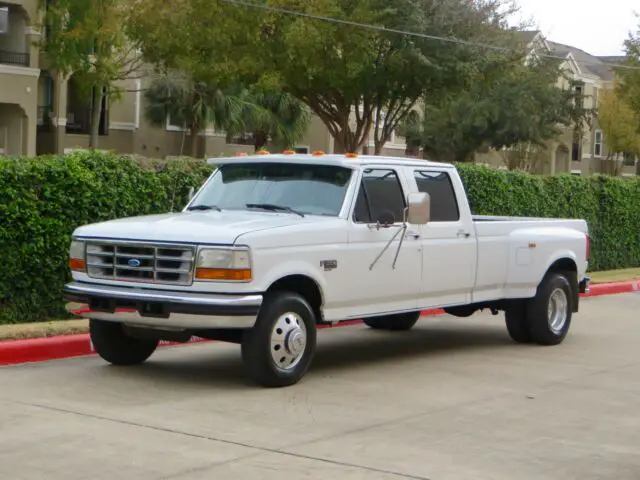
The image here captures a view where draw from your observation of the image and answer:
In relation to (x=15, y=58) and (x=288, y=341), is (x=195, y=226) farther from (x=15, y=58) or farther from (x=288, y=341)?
(x=15, y=58)

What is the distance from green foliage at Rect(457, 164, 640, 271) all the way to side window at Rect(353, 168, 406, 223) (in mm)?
8637

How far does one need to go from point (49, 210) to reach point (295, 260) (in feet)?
13.6

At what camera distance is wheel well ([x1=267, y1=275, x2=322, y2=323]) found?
997 centimetres

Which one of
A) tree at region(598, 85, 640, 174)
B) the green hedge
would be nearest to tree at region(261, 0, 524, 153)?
the green hedge

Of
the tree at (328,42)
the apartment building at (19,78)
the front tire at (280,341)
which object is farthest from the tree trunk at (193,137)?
the front tire at (280,341)

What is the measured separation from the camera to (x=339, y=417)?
8742mm

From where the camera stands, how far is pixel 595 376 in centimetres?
1112

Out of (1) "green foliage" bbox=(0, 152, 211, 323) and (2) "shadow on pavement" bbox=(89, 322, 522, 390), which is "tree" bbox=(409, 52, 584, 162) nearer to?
(2) "shadow on pavement" bbox=(89, 322, 522, 390)

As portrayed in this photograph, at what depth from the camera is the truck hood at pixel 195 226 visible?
31.3 feet

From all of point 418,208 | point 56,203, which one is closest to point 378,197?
point 418,208

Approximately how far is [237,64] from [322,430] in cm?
2125

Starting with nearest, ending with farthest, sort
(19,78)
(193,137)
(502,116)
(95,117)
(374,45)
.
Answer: (374,45) → (19,78) → (95,117) → (193,137) → (502,116)

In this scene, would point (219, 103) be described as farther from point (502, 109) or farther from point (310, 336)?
point (310, 336)

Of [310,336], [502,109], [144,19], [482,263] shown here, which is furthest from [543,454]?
[502,109]
